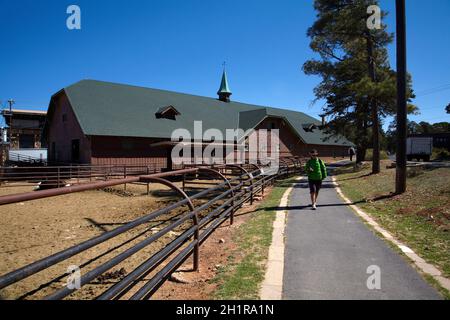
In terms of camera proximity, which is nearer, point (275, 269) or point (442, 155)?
point (275, 269)

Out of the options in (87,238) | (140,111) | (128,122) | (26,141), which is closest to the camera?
(87,238)

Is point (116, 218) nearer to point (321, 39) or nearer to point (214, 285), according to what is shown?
point (214, 285)

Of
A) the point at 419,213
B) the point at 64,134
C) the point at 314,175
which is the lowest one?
the point at 419,213

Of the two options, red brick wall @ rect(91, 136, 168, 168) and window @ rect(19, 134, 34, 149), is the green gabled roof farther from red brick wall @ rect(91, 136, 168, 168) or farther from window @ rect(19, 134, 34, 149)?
window @ rect(19, 134, 34, 149)

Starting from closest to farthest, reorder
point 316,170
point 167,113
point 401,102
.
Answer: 1. point 316,170
2. point 401,102
3. point 167,113

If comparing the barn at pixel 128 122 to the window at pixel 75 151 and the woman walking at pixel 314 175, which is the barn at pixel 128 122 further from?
the woman walking at pixel 314 175

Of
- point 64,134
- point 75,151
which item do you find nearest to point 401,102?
point 75,151

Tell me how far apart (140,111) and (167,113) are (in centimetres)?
261

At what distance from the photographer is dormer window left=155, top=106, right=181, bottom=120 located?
2898 centimetres

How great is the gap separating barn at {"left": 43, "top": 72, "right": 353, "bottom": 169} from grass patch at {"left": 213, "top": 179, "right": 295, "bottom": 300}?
15364 millimetres

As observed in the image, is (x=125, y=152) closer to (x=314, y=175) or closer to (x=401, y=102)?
(x=314, y=175)

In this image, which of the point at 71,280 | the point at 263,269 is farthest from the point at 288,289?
the point at 71,280

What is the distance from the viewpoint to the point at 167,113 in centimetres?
2969

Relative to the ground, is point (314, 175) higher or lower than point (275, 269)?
higher
